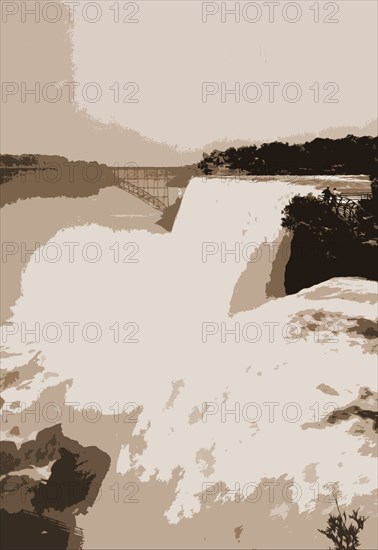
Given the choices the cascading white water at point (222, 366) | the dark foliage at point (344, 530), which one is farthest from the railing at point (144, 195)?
the dark foliage at point (344, 530)

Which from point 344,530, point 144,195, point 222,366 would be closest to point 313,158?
point 222,366

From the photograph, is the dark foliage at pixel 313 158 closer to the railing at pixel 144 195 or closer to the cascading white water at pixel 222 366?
the cascading white water at pixel 222 366

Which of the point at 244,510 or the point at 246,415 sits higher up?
the point at 246,415

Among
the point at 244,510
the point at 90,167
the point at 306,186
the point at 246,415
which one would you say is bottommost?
the point at 244,510

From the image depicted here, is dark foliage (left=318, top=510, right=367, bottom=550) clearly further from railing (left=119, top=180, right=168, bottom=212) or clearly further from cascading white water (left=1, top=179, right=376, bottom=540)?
railing (left=119, top=180, right=168, bottom=212)

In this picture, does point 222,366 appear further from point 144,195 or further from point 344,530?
point 144,195

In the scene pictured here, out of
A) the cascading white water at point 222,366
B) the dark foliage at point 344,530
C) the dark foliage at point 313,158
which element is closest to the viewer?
the dark foliage at point 344,530

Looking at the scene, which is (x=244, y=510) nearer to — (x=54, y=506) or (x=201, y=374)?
(x=201, y=374)

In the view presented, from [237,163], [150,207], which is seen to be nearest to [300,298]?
[237,163]
